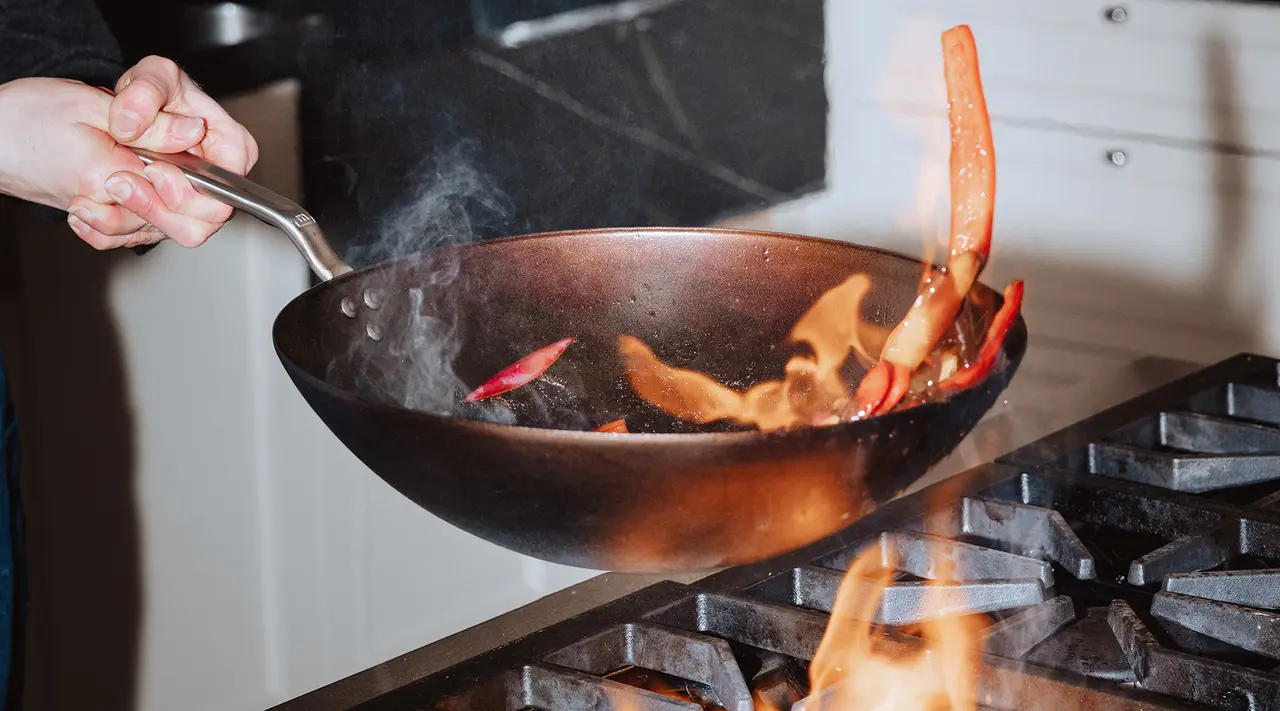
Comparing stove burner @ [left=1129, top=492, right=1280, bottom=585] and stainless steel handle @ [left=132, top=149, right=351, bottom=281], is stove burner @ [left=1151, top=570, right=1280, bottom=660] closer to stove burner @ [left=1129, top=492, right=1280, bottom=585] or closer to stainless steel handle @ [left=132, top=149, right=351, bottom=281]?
stove burner @ [left=1129, top=492, right=1280, bottom=585]

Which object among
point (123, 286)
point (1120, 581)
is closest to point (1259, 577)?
point (1120, 581)

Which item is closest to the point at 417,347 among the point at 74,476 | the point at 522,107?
the point at 74,476

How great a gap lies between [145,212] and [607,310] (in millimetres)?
307

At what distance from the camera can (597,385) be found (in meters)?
0.83

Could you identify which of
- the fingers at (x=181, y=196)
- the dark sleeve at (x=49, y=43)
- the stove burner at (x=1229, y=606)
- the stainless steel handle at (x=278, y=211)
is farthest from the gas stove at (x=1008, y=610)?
the dark sleeve at (x=49, y=43)

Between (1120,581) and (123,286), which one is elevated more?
(123,286)

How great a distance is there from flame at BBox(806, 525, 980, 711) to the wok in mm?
121

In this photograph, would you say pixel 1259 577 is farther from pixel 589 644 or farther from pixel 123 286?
pixel 123 286

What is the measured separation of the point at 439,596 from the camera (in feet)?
6.05

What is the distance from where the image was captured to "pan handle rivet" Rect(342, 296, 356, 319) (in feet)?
2.40

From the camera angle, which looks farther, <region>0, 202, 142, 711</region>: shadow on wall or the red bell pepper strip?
<region>0, 202, 142, 711</region>: shadow on wall

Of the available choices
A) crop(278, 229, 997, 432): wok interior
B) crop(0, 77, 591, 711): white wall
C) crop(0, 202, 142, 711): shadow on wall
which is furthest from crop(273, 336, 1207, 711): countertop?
crop(0, 202, 142, 711): shadow on wall

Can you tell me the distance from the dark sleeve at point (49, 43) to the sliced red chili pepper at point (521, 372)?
633 mm

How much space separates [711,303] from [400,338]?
183 millimetres
